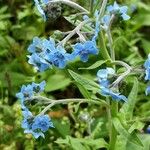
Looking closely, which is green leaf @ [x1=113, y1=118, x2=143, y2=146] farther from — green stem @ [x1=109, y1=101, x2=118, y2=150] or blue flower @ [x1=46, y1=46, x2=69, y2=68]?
blue flower @ [x1=46, y1=46, x2=69, y2=68]

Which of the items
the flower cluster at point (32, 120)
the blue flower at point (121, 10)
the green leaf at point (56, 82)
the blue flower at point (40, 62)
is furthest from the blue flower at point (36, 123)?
the green leaf at point (56, 82)

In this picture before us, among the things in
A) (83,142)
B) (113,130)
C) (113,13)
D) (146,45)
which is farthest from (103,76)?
(146,45)

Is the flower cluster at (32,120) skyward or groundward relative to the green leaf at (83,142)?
skyward

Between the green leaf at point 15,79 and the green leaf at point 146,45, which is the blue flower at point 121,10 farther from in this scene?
the green leaf at point 146,45

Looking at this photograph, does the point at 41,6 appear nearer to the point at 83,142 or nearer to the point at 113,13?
the point at 113,13

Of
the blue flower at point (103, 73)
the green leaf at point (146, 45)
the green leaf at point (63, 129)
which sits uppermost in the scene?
the blue flower at point (103, 73)

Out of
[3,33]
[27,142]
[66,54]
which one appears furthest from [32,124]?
[3,33]
